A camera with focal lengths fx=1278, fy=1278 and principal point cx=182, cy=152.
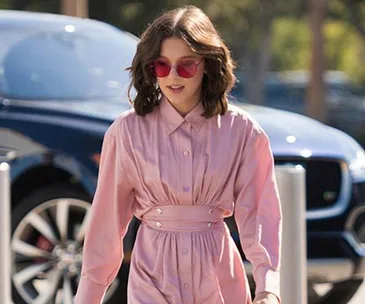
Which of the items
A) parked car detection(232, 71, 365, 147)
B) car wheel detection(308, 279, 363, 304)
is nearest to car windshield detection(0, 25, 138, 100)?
car wheel detection(308, 279, 363, 304)

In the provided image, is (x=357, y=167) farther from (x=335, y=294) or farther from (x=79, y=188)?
(x=79, y=188)

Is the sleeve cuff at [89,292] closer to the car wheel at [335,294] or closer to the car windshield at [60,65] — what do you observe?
the car wheel at [335,294]

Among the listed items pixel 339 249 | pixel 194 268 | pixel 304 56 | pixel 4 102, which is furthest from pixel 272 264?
pixel 304 56

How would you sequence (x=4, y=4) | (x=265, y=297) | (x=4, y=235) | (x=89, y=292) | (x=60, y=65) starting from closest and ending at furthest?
(x=265, y=297) < (x=89, y=292) < (x=4, y=235) < (x=60, y=65) < (x=4, y=4)

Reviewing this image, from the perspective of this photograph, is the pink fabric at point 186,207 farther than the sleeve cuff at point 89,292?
No

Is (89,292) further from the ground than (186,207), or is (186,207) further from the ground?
(186,207)

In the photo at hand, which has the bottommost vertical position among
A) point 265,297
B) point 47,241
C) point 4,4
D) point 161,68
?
point 4,4

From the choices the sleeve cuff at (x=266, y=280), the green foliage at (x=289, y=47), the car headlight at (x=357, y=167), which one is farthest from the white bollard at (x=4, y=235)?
the green foliage at (x=289, y=47)

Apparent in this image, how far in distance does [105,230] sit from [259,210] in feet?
1.51

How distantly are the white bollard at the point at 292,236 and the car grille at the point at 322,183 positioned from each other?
1554 millimetres

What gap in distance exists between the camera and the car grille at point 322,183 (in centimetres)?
712

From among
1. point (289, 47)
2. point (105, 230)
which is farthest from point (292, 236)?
point (289, 47)

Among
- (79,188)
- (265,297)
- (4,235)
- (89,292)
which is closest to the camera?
(265,297)

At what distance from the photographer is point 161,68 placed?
12.0 feet
